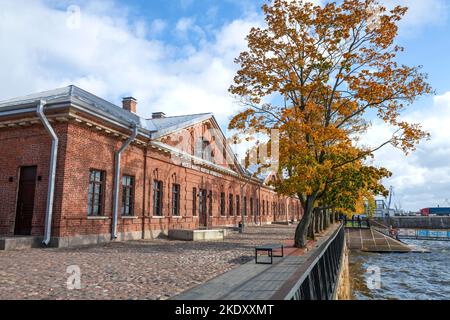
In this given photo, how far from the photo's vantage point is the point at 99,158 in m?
14.5

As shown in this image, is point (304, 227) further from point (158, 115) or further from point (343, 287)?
point (158, 115)

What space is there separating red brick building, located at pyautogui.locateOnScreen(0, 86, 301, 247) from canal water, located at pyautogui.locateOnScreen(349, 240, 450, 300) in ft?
19.0

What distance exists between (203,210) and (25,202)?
1357 centimetres

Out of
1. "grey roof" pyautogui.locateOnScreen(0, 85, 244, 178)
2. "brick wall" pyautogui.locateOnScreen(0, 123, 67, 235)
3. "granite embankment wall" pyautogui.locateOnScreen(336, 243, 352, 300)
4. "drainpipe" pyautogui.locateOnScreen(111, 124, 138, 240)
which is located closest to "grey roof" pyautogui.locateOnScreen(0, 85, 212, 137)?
"grey roof" pyautogui.locateOnScreen(0, 85, 244, 178)

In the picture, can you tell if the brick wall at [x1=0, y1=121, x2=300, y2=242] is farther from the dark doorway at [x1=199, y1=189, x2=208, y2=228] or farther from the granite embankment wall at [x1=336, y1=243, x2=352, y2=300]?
the granite embankment wall at [x1=336, y1=243, x2=352, y2=300]

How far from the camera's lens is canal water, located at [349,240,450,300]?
1316 cm

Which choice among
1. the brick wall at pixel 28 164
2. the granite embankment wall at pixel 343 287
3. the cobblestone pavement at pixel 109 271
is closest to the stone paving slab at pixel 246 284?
the cobblestone pavement at pixel 109 271

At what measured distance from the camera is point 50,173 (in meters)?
12.6

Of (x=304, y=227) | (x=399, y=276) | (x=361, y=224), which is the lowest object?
(x=399, y=276)

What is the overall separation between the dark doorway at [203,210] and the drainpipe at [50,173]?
1323 centimetres

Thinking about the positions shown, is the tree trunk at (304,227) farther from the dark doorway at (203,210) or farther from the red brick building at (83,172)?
the dark doorway at (203,210)

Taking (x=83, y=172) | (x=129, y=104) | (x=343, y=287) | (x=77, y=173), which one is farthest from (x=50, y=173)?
(x=129, y=104)
